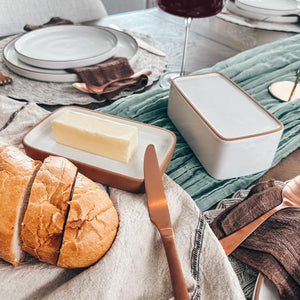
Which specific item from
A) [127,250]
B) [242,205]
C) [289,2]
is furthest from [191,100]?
[289,2]

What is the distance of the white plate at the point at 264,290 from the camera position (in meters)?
0.44

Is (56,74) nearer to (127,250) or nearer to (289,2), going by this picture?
(127,250)

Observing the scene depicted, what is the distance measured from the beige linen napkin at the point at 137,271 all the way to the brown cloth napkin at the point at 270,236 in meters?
0.04

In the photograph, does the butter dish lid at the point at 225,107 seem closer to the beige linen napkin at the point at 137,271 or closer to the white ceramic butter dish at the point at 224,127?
the white ceramic butter dish at the point at 224,127

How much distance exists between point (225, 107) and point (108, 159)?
0.28 meters

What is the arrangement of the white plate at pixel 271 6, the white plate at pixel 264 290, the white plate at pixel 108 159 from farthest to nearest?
the white plate at pixel 271 6
the white plate at pixel 108 159
the white plate at pixel 264 290

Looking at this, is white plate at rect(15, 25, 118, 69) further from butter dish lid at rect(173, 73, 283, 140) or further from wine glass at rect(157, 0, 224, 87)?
butter dish lid at rect(173, 73, 283, 140)

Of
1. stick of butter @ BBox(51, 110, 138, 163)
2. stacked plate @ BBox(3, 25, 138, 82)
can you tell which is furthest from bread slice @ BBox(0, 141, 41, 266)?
stacked plate @ BBox(3, 25, 138, 82)

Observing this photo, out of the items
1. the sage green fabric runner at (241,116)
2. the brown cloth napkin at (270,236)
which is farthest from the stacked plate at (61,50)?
the brown cloth napkin at (270,236)

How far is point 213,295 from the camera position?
47 centimetres

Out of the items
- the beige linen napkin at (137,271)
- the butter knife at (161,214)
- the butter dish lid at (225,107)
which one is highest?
the butter dish lid at (225,107)

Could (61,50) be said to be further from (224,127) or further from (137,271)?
(137,271)

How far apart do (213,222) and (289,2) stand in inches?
52.2

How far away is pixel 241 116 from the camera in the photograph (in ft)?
2.17
